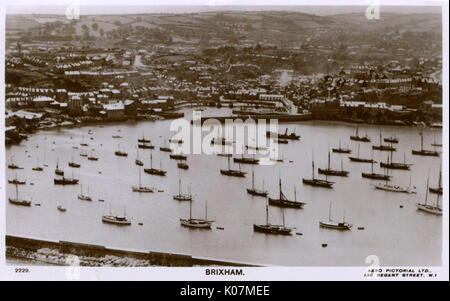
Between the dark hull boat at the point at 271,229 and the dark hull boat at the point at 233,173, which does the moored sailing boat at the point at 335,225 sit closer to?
the dark hull boat at the point at 271,229

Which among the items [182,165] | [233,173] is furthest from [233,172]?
[182,165]

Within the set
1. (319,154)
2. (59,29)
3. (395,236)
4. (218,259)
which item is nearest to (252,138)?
(319,154)

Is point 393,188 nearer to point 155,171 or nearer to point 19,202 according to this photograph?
point 155,171

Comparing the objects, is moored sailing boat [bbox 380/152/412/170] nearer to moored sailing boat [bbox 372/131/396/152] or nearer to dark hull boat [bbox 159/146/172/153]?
moored sailing boat [bbox 372/131/396/152]

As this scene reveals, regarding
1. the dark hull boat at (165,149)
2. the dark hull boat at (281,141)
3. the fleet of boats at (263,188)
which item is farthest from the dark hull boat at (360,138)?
the dark hull boat at (165,149)

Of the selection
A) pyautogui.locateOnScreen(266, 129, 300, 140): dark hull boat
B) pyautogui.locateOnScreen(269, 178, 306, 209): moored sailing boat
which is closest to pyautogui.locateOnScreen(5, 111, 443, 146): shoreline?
pyautogui.locateOnScreen(266, 129, 300, 140): dark hull boat
